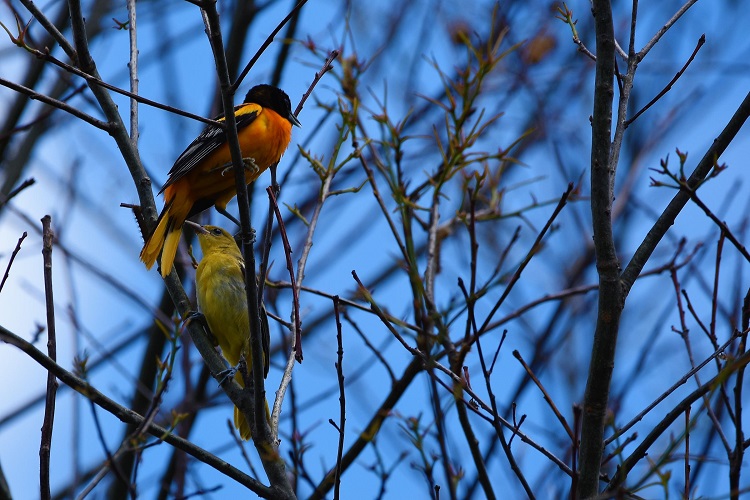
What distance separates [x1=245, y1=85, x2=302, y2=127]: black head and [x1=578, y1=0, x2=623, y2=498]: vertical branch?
3.03 metres

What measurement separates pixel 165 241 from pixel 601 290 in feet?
8.12

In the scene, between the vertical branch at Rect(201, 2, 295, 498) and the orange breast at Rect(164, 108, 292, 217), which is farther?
the orange breast at Rect(164, 108, 292, 217)

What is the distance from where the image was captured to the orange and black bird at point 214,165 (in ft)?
Result: 15.5

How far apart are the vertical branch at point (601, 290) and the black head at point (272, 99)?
9.93 ft

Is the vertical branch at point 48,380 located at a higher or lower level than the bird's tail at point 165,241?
lower

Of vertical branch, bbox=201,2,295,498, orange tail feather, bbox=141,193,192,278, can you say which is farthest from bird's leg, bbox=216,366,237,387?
orange tail feather, bbox=141,193,192,278

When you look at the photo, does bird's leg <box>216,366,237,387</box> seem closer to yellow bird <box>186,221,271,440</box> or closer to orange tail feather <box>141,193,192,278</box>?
orange tail feather <box>141,193,192,278</box>

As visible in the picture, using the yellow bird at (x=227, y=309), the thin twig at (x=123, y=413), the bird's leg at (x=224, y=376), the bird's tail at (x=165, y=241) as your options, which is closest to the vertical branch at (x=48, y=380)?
the thin twig at (x=123, y=413)

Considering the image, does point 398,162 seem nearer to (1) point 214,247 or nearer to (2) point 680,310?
(2) point 680,310

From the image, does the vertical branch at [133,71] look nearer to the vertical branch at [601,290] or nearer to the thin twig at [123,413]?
the thin twig at [123,413]

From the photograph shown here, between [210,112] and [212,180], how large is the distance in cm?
204

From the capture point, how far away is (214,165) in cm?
486

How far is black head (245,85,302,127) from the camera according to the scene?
5469 millimetres

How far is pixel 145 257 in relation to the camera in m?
4.22
